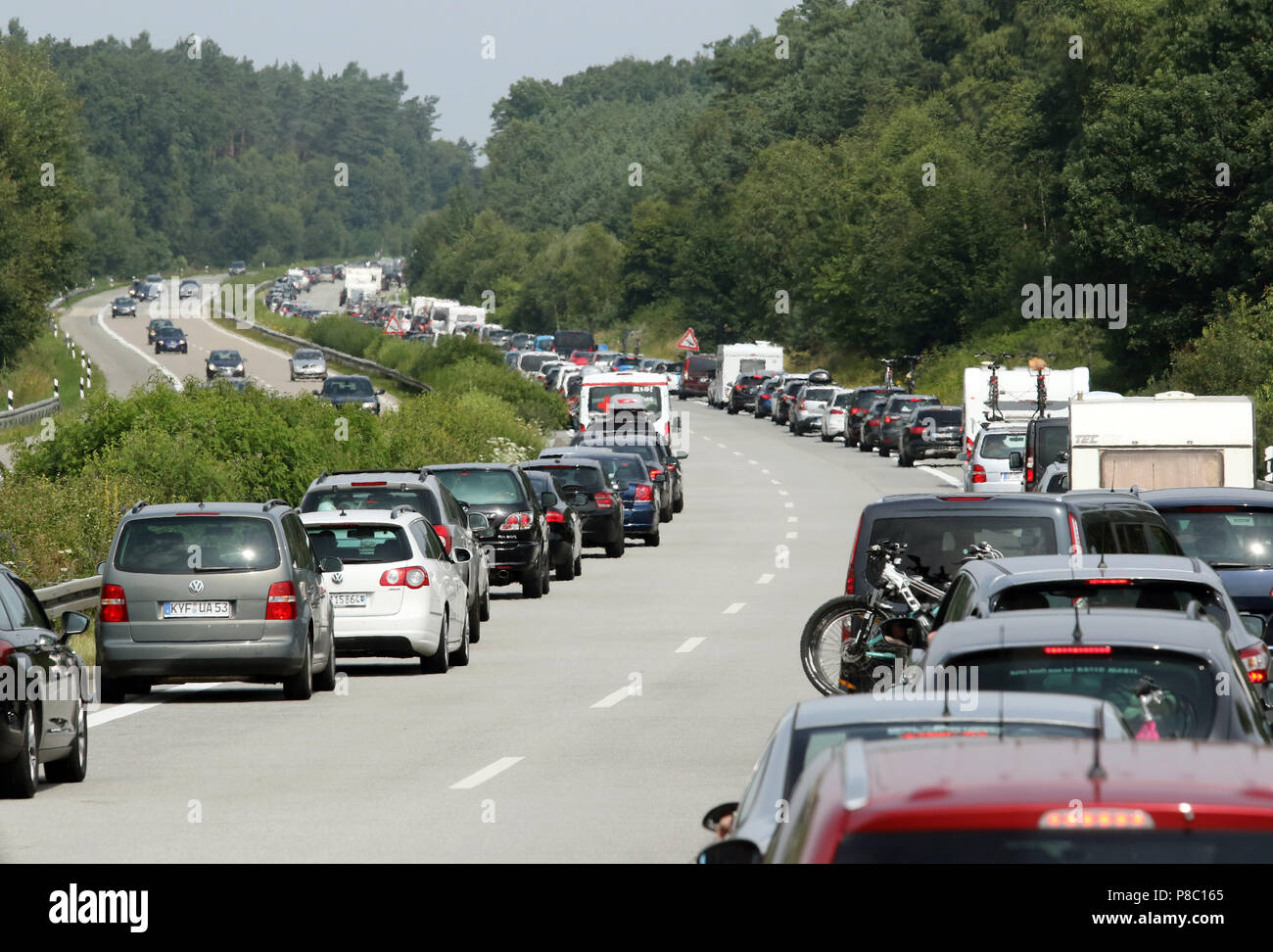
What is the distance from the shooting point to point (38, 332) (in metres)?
80.1

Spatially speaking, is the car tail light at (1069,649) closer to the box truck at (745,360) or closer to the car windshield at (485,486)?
the car windshield at (485,486)

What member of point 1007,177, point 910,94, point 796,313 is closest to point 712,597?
point 1007,177

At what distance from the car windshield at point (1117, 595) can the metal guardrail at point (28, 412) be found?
5204 centimetres

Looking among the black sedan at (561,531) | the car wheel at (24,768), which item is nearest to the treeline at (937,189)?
the black sedan at (561,531)

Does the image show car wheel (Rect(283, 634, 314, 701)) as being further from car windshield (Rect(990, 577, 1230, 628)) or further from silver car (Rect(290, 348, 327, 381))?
silver car (Rect(290, 348, 327, 381))

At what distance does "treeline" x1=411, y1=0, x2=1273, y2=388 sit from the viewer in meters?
65.3

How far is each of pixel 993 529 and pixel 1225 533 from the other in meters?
2.66

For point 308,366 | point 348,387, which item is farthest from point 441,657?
point 308,366

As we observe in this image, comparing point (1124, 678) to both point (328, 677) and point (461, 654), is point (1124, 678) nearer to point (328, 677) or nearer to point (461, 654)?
point (328, 677)

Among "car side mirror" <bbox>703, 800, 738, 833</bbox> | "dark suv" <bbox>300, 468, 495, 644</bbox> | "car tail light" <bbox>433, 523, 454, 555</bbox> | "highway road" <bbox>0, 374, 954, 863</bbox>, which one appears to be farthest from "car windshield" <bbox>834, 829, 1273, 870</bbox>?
"car tail light" <bbox>433, 523, 454, 555</bbox>

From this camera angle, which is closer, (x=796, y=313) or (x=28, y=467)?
(x=28, y=467)

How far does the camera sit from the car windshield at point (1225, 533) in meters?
17.8

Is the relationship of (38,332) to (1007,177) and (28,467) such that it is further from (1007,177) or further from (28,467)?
(28,467)
